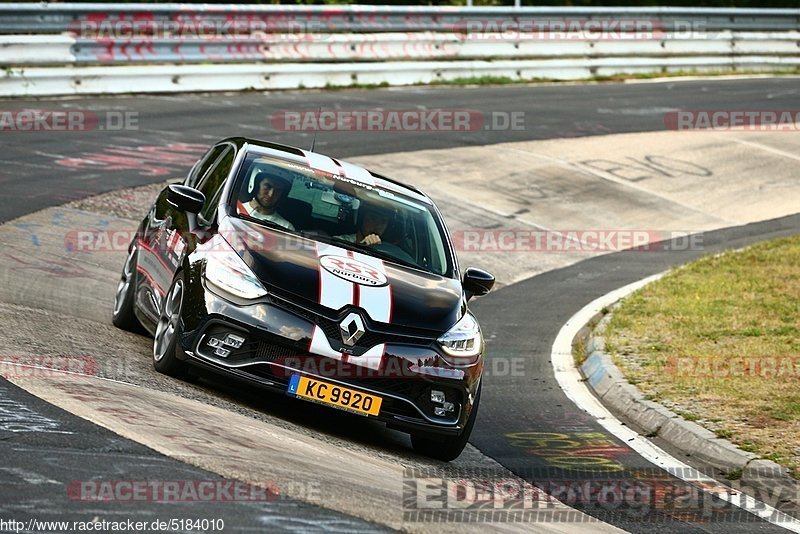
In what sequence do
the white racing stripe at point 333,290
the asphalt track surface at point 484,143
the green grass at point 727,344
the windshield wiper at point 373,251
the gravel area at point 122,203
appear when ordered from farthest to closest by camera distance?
the gravel area at point 122,203
the green grass at point 727,344
the windshield wiper at point 373,251
the white racing stripe at point 333,290
the asphalt track surface at point 484,143

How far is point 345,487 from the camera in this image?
601 cm

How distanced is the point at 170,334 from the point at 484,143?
Result: 1299cm

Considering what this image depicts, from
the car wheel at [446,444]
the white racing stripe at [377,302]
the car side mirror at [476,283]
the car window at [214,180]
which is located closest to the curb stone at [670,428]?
the car side mirror at [476,283]

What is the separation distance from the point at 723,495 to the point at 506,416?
1981 mm

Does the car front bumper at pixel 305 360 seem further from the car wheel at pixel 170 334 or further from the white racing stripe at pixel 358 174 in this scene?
the white racing stripe at pixel 358 174

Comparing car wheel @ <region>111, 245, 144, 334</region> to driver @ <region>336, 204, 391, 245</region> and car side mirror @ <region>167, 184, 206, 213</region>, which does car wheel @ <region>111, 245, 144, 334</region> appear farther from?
driver @ <region>336, 204, 391, 245</region>

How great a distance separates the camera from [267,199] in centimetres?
845

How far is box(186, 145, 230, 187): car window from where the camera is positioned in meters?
9.45

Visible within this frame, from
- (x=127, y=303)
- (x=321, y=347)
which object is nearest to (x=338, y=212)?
(x=321, y=347)

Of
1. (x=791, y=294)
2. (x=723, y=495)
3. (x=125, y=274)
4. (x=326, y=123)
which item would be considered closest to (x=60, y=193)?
(x=125, y=274)

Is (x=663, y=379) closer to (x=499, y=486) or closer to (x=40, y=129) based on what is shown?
(x=499, y=486)

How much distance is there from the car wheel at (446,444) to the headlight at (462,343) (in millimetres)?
295

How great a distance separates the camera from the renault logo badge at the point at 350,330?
719cm

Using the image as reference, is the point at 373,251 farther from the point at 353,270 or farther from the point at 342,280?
the point at 342,280
